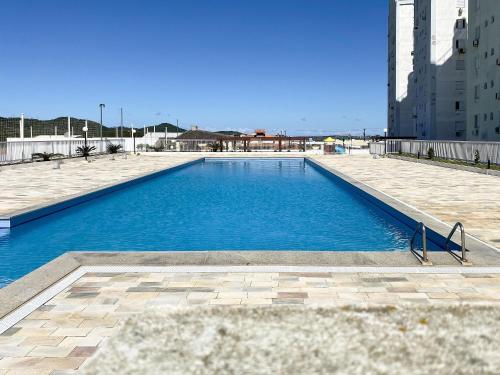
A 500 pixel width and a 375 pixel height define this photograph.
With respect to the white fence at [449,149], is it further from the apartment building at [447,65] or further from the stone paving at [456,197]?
the apartment building at [447,65]

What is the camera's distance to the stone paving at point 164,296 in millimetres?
4199

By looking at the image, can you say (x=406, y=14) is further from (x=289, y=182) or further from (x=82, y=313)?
(x=82, y=313)

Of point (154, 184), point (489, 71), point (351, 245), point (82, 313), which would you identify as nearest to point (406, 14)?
point (489, 71)

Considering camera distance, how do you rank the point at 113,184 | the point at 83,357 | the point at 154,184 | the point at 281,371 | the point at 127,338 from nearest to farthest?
the point at 281,371 < the point at 127,338 < the point at 83,357 < the point at 113,184 < the point at 154,184

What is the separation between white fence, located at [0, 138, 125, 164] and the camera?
2809 cm

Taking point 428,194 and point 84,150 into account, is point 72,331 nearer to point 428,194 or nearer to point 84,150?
point 428,194

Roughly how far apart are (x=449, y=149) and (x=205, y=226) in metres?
24.2

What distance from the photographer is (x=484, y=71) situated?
130 ft

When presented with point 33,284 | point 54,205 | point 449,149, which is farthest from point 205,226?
point 449,149

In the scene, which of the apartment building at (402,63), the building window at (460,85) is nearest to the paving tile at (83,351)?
the building window at (460,85)

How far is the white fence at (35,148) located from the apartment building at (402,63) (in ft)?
137

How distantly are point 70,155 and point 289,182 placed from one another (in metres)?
19.2

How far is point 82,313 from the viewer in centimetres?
510

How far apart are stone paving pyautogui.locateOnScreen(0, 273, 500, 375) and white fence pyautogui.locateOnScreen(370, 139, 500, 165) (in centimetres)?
2182
